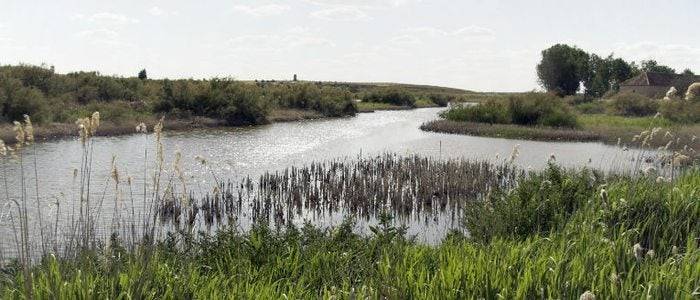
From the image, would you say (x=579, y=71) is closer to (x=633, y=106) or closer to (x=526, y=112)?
(x=633, y=106)

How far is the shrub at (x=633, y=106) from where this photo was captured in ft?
221

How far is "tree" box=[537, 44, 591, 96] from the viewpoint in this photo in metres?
117

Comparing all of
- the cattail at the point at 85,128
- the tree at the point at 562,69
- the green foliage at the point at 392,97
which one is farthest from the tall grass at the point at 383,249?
the tree at the point at 562,69

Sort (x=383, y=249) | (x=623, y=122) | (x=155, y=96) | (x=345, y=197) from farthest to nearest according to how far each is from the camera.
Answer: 1. (x=155, y=96)
2. (x=623, y=122)
3. (x=345, y=197)
4. (x=383, y=249)

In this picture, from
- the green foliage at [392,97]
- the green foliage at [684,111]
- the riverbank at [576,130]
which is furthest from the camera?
the green foliage at [392,97]

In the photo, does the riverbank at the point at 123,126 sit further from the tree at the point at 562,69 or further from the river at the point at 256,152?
the tree at the point at 562,69

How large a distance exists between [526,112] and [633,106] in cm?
1846

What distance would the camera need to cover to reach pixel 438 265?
7.72 m

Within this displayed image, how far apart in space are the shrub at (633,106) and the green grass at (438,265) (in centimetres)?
5945

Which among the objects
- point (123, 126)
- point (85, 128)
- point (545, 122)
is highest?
point (85, 128)

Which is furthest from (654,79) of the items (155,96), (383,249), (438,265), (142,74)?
(438,265)

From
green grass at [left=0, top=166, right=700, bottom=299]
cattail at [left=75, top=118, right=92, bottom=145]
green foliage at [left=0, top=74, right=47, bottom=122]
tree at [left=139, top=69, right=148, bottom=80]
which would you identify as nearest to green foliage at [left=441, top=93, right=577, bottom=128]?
green foliage at [left=0, top=74, right=47, bottom=122]

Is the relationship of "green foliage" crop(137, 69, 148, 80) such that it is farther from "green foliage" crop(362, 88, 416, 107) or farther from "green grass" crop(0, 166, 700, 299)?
"green grass" crop(0, 166, 700, 299)

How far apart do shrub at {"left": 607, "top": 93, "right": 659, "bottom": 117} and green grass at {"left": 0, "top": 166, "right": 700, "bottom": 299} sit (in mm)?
59453
